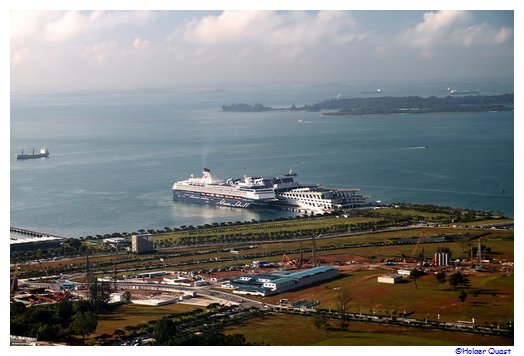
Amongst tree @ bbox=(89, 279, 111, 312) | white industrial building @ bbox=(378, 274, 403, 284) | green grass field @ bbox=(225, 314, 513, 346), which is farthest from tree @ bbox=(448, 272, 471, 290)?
tree @ bbox=(89, 279, 111, 312)

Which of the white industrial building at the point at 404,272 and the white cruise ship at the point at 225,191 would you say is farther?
the white cruise ship at the point at 225,191

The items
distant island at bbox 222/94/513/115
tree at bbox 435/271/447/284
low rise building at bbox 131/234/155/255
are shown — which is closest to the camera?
tree at bbox 435/271/447/284

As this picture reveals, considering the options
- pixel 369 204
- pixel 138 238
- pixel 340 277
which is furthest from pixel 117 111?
pixel 340 277

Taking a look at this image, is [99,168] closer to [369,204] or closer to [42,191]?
[42,191]

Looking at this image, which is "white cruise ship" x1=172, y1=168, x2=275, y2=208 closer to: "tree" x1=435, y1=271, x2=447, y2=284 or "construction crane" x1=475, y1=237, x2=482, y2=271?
"construction crane" x1=475, y1=237, x2=482, y2=271

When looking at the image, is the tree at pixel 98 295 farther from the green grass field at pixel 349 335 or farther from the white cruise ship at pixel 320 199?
the white cruise ship at pixel 320 199

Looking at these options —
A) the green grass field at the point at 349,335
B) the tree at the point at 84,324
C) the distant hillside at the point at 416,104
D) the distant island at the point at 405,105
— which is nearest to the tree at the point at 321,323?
the green grass field at the point at 349,335

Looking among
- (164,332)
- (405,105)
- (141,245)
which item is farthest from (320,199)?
(405,105)
